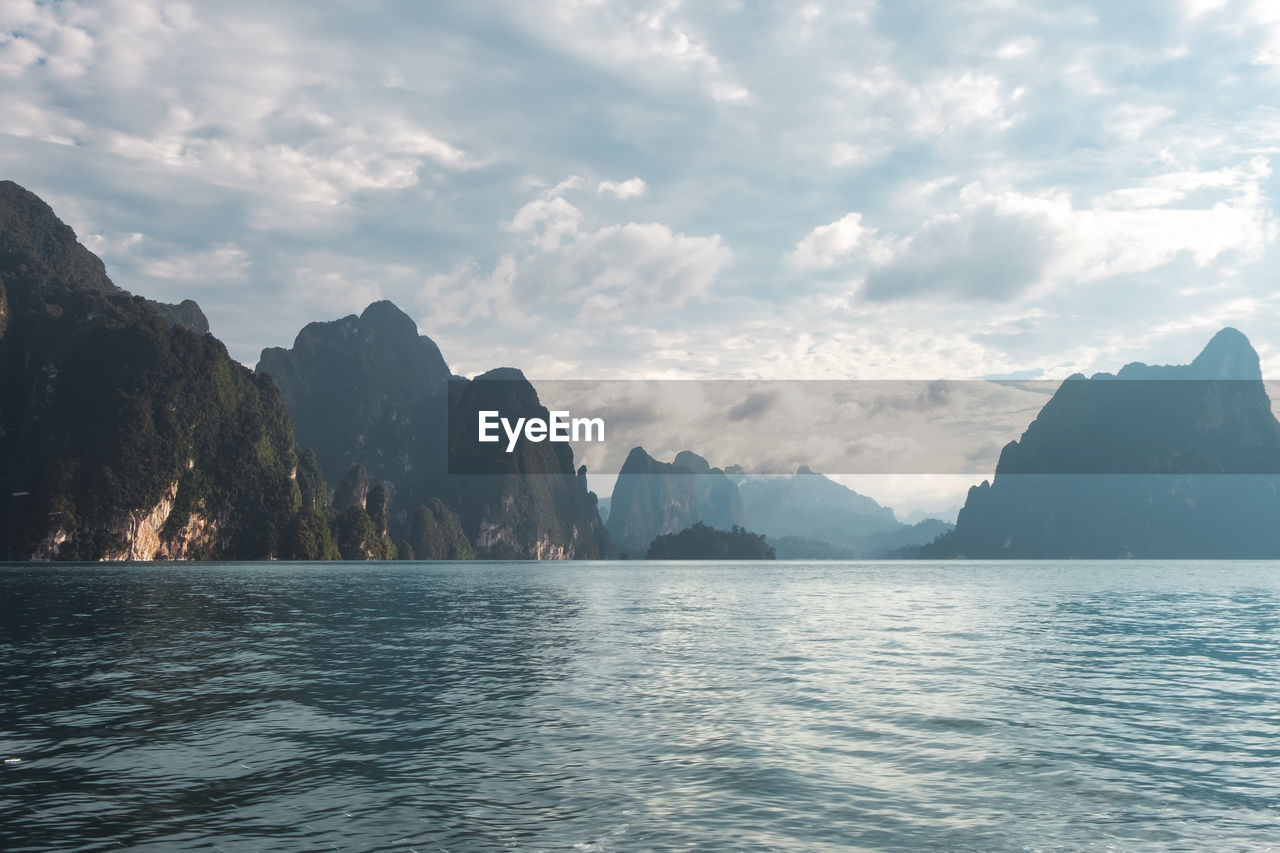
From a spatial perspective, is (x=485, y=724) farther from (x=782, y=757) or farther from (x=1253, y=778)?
(x=1253, y=778)

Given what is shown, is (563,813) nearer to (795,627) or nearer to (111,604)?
(795,627)

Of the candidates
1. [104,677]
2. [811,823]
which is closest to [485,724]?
[811,823]

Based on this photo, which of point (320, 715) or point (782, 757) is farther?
point (320, 715)

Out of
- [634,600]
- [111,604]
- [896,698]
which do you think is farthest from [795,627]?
[111,604]

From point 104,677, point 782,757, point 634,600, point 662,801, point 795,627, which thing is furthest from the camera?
point 634,600

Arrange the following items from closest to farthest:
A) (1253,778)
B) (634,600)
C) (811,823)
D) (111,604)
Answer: (811,823)
(1253,778)
(111,604)
(634,600)

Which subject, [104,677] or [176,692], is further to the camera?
[104,677]
